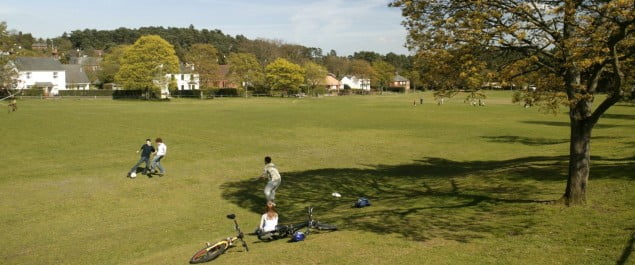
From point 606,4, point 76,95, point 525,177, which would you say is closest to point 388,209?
point 525,177

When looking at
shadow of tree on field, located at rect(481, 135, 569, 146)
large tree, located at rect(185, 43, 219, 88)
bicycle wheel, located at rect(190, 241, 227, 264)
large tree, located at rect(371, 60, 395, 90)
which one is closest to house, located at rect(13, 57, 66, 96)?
large tree, located at rect(185, 43, 219, 88)

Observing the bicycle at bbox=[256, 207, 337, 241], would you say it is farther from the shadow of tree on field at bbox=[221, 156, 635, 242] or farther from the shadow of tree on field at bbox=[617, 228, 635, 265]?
the shadow of tree on field at bbox=[617, 228, 635, 265]

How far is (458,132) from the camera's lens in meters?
41.2

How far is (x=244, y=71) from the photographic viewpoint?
11869 cm

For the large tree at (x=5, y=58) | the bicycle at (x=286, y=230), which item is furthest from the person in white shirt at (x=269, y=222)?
the large tree at (x=5, y=58)

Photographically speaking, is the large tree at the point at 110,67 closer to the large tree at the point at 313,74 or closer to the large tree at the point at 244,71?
the large tree at the point at 244,71

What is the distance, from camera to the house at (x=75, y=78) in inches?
4798

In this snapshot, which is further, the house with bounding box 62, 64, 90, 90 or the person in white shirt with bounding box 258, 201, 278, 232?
the house with bounding box 62, 64, 90, 90

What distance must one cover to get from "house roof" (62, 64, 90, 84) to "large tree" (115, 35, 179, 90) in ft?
127

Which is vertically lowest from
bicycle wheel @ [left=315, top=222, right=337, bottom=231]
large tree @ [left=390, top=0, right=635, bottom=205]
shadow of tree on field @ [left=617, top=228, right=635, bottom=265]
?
bicycle wheel @ [left=315, top=222, right=337, bottom=231]

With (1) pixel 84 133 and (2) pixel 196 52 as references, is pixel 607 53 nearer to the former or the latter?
(1) pixel 84 133

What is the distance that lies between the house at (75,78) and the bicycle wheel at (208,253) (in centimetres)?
12534

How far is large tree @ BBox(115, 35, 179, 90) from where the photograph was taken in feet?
295

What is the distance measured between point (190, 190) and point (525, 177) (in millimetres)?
13695
